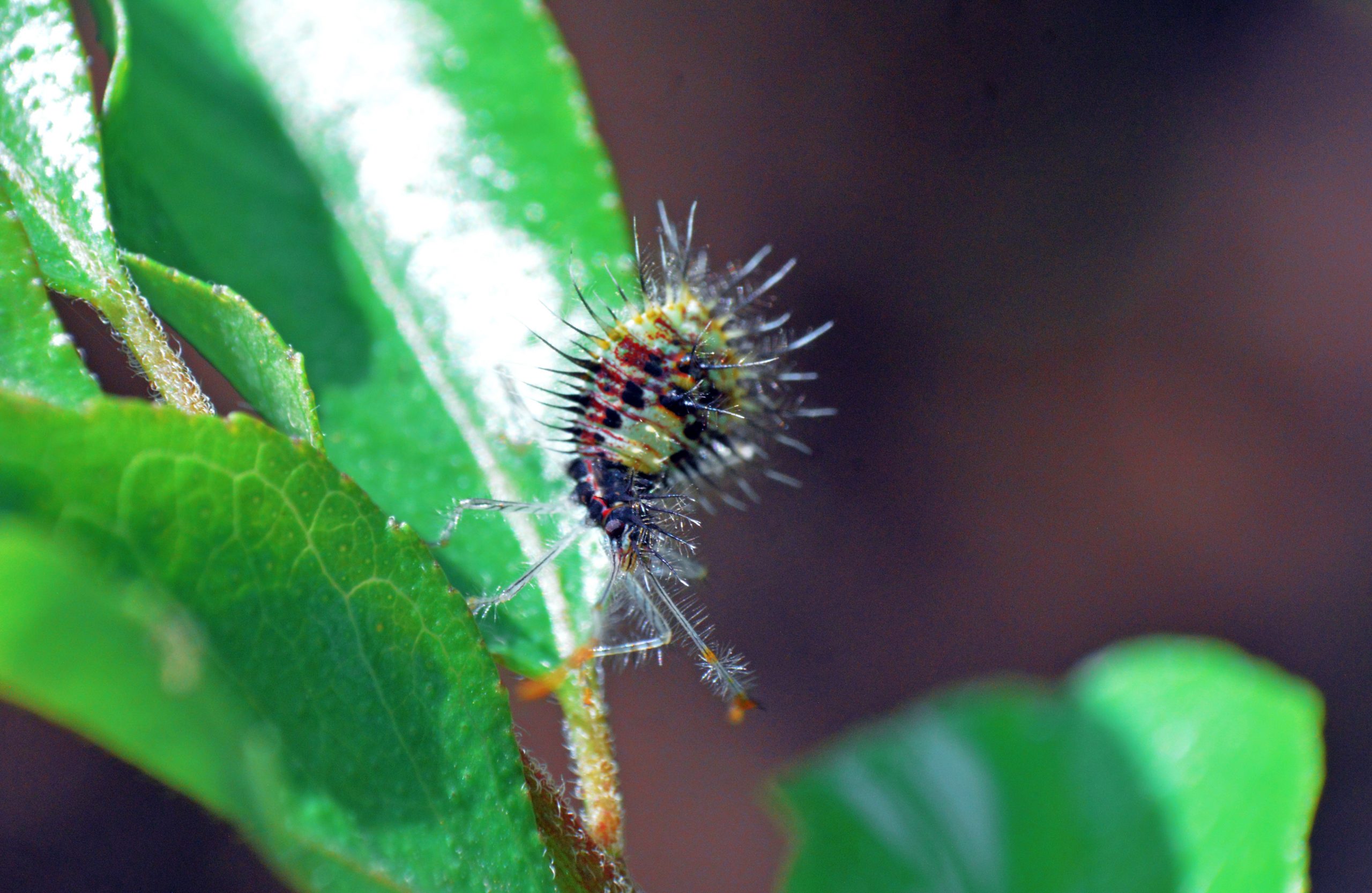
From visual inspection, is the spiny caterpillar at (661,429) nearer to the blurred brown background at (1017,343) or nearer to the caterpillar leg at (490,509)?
the caterpillar leg at (490,509)

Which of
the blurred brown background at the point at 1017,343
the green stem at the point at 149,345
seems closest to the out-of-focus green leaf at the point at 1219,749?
the green stem at the point at 149,345

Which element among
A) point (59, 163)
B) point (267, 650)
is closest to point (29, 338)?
point (59, 163)

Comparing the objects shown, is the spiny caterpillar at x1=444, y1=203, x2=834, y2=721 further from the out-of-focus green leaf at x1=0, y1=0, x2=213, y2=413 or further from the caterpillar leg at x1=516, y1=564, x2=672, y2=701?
the out-of-focus green leaf at x1=0, y1=0, x2=213, y2=413

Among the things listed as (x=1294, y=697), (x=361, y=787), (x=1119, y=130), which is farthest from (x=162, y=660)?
(x=1119, y=130)

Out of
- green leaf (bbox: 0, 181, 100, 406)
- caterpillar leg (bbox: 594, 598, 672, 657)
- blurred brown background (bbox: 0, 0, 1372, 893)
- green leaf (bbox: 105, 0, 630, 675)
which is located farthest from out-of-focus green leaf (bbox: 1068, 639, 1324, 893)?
blurred brown background (bbox: 0, 0, 1372, 893)

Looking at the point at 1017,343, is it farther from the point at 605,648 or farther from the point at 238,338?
the point at 238,338

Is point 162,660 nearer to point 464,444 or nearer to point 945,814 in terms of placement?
point 464,444

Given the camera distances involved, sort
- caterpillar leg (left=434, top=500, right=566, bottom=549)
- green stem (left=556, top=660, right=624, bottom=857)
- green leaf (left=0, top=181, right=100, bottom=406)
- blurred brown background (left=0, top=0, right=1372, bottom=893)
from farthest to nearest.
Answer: blurred brown background (left=0, top=0, right=1372, bottom=893)
caterpillar leg (left=434, top=500, right=566, bottom=549)
green stem (left=556, top=660, right=624, bottom=857)
green leaf (left=0, top=181, right=100, bottom=406)
